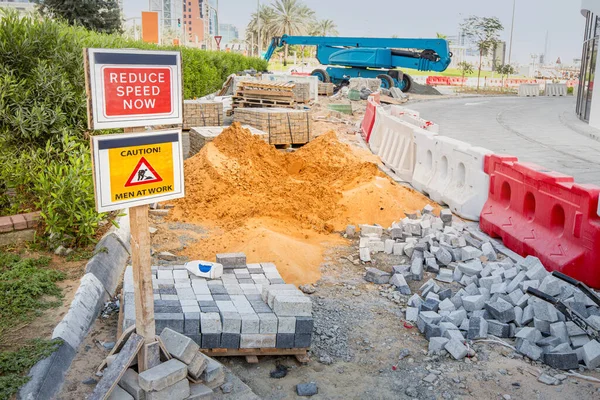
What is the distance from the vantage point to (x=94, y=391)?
396 cm

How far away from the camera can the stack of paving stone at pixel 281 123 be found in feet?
50.8

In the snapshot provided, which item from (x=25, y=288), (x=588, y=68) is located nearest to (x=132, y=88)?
(x=25, y=288)

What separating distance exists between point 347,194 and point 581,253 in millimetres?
4332

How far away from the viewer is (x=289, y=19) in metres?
96.3

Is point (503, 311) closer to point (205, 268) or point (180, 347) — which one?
point (205, 268)

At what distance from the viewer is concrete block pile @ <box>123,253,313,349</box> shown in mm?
4824

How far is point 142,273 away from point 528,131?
68.8 ft

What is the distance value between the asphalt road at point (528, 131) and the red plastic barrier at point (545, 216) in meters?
5.20

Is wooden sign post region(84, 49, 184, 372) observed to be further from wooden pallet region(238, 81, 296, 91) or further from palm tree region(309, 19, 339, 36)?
palm tree region(309, 19, 339, 36)

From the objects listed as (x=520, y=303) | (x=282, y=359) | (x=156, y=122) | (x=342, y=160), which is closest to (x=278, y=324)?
(x=282, y=359)

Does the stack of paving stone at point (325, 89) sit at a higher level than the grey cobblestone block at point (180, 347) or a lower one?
higher

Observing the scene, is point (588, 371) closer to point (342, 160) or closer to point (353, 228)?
point (353, 228)

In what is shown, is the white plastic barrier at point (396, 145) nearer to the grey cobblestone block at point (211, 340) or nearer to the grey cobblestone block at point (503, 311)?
the grey cobblestone block at point (503, 311)

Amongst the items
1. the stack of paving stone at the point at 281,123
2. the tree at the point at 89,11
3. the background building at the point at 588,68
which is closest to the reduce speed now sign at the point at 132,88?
the stack of paving stone at the point at 281,123
